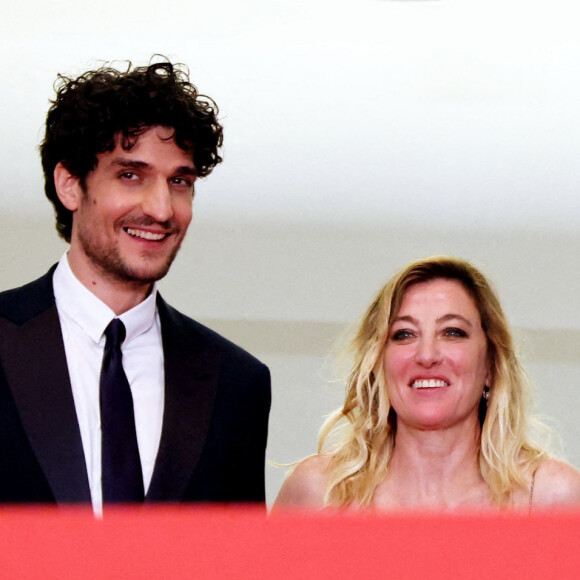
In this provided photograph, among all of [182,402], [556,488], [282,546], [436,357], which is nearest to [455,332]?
[436,357]

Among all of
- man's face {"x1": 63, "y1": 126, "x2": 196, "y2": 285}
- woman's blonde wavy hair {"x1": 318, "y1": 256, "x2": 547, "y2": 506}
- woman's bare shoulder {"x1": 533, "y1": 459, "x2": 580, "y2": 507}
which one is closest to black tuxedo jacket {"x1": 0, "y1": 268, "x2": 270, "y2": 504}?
man's face {"x1": 63, "y1": 126, "x2": 196, "y2": 285}

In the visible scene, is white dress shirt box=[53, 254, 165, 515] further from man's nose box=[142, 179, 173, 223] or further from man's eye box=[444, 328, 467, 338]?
man's eye box=[444, 328, 467, 338]

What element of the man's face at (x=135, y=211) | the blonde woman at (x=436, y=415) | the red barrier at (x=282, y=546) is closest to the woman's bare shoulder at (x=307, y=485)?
the blonde woman at (x=436, y=415)

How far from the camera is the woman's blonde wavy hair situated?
6.31 ft

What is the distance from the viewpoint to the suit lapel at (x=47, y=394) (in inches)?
59.5

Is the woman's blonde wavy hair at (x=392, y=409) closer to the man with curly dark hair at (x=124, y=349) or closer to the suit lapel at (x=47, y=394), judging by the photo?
the man with curly dark hair at (x=124, y=349)

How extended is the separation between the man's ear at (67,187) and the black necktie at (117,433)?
0.26 meters

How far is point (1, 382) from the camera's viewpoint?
1.57m

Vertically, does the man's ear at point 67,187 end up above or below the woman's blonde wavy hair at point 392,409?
above

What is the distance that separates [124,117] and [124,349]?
15.0 inches

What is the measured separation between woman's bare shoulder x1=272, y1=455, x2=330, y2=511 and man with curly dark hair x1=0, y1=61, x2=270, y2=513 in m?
0.17

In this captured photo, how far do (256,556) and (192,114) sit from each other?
54.5 inches

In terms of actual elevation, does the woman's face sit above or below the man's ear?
below

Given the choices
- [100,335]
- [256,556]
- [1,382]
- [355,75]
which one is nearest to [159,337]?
[100,335]
